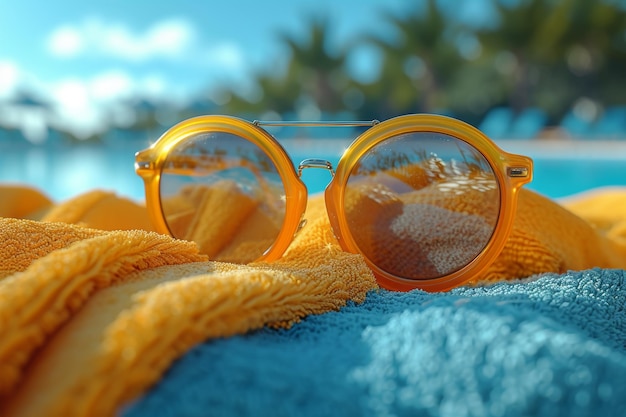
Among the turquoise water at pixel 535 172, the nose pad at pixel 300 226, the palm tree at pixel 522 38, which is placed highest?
the palm tree at pixel 522 38

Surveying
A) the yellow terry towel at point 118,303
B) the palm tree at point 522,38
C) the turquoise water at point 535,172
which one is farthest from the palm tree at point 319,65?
the yellow terry towel at point 118,303

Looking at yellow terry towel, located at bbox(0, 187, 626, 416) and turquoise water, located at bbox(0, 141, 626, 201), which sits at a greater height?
yellow terry towel, located at bbox(0, 187, 626, 416)

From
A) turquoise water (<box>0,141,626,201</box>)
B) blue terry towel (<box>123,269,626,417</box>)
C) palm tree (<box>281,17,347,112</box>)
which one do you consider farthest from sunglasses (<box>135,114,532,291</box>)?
palm tree (<box>281,17,347,112</box>)

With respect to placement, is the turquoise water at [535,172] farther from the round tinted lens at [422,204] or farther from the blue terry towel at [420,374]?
the blue terry towel at [420,374]

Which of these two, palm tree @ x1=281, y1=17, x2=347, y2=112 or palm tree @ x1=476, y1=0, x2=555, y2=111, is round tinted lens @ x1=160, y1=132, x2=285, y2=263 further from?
palm tree @ x1=281, y1=17, x2=347, y2=112

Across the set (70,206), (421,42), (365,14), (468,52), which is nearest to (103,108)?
(365,14)
